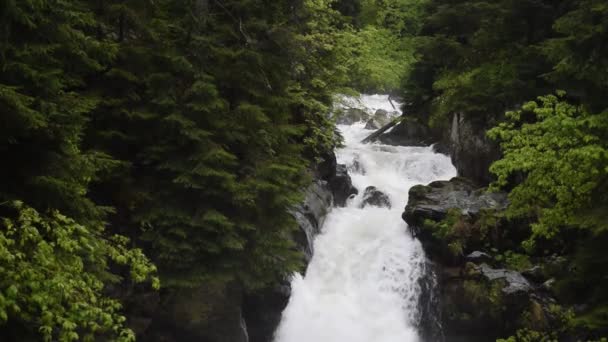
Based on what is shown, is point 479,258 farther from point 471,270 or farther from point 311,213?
point 311,213

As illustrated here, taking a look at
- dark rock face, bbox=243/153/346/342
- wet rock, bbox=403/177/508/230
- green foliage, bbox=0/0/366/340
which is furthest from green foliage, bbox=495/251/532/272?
green foliage, bbox=0/0/366/340

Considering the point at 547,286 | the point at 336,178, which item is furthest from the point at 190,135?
the point at 336,178

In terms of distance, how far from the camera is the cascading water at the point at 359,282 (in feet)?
44.1

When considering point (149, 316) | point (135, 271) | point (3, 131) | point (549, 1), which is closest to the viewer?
point (135, 271)

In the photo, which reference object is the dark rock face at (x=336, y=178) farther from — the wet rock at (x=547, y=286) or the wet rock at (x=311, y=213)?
the wet rock at (x=547, y=286)

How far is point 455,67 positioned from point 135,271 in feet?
55.2

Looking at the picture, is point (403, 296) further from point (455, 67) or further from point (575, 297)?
point (455, 67)

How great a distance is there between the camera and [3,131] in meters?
5.75

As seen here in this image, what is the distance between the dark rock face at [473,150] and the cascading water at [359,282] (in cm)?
242

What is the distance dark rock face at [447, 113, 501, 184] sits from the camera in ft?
55.4

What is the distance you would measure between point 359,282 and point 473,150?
6.32 metres

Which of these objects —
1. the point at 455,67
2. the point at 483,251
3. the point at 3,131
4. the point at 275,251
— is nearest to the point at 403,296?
the point at 483,251

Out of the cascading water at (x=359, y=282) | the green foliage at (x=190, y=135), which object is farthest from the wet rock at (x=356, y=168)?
the green foliage at (x=190, y=135)

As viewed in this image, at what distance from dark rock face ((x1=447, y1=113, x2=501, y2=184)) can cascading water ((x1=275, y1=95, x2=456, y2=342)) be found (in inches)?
95.4
